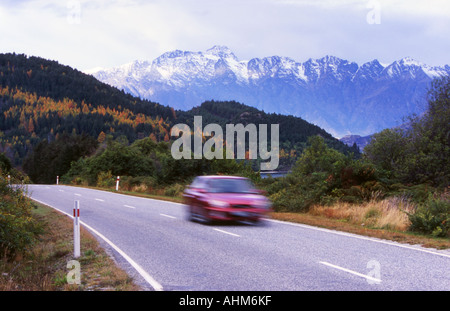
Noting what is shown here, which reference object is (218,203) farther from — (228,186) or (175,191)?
(175,191)

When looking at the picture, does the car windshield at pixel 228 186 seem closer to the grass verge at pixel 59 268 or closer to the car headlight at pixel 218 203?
the car headlight at pixel 218 203

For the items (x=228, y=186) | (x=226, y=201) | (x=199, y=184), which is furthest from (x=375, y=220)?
(x=199, y=184)

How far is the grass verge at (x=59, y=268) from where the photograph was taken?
22.9 ft

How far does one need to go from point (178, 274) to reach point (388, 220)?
9079 millimetres

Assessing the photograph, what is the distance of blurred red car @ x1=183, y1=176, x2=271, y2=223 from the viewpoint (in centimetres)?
1381

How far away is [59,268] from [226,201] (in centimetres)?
604

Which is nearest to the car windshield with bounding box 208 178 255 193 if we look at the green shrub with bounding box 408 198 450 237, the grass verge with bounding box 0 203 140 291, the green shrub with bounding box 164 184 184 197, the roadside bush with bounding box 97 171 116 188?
the grass verge with bounding box 0 203 140 291

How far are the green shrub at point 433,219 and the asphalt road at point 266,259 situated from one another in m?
2.23

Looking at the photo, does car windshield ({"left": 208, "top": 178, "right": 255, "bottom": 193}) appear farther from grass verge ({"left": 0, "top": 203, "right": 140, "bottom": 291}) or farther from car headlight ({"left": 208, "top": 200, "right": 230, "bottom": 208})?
grass verge ({"left": 0, "top": 203, "right": 140, "bottom": 291})

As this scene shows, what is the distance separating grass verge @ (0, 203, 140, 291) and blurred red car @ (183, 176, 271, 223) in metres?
3.67

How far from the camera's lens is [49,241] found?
42.2 feet

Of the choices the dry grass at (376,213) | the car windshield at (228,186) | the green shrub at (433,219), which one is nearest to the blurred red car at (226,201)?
the car windshield at (228,186)

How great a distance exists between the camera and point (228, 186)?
1472cm
